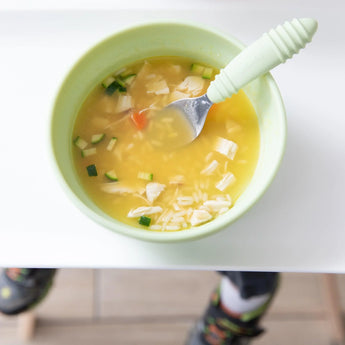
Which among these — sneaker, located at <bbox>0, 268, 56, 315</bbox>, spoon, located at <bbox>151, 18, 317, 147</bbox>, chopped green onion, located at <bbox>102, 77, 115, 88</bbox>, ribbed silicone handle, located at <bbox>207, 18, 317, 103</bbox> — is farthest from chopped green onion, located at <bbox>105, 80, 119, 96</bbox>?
sneaker, located at <bbox>0, 268, 56, 315</bbox>

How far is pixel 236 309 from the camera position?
1397 mm

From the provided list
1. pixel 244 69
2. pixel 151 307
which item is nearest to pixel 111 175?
pixel 244 69

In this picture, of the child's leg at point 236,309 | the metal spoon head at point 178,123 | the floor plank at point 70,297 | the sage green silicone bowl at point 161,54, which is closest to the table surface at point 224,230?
the sage green silicone bowl at point 161,54

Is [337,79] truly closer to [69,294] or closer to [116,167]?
[116,167]

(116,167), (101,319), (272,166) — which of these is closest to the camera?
(272,166)

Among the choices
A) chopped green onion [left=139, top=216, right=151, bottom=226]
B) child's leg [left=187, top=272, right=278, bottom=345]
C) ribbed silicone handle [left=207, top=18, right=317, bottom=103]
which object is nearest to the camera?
ribbed silicone handle [left=207, top=18, right=317, bottom=103]

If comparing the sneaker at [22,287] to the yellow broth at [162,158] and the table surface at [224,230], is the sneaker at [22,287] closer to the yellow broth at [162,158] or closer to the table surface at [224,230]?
the table surface at [224,230]

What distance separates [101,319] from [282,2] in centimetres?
117

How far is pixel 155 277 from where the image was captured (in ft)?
5.57

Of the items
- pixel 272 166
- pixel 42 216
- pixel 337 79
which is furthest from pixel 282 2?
pixel 42 216

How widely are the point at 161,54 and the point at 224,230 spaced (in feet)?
1.23

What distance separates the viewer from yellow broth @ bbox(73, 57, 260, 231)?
0.94 metres

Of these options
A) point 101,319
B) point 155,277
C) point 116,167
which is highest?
point 116,167

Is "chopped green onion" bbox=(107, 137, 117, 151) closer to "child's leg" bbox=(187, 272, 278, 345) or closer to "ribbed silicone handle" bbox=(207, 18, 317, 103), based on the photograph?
"ribbed silicone handle" bbox=(207, 18, 317, 103)
